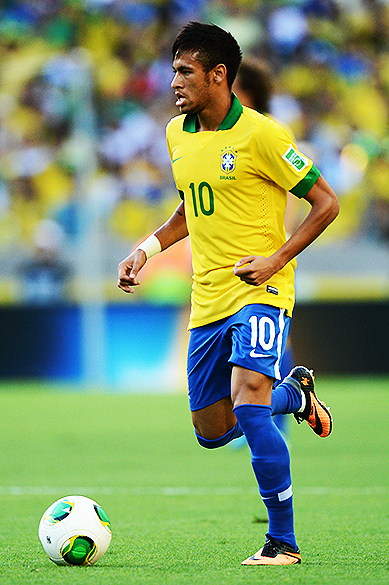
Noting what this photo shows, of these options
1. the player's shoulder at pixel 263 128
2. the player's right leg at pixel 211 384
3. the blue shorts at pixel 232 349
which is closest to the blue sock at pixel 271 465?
the blue shorts at pixel 232 349

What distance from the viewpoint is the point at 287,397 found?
4.11 m

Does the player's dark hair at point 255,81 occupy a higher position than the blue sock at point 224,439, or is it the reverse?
the player's dark hair at point 255,81

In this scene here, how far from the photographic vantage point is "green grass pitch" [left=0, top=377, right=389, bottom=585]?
11.2ft

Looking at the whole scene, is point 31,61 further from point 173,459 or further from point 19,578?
point 19,578

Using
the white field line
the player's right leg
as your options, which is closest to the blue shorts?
the player's right leg

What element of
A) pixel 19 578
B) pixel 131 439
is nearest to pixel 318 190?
pixel 19 578

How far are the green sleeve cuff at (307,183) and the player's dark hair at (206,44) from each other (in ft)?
1.91

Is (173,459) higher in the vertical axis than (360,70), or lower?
lower

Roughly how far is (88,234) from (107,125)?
277 centimetres

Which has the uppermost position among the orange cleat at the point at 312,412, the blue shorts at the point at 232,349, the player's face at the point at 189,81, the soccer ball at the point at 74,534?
the player's face at the point at 189,81

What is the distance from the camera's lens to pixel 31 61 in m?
15.3

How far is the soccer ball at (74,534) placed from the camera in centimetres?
352

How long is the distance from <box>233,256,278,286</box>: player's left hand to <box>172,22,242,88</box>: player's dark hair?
80 cm

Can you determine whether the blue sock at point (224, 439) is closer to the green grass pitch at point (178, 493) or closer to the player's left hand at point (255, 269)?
the green grass pitch at point (178, 493)
